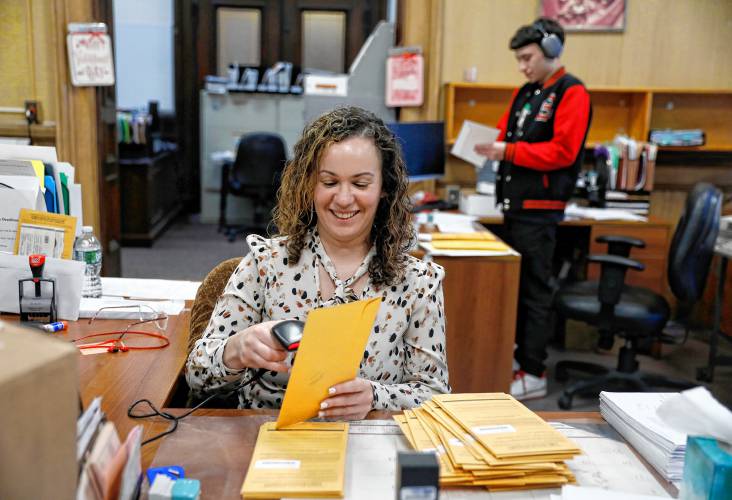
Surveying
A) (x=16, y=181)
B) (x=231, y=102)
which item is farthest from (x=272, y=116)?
(x=16, y=181)

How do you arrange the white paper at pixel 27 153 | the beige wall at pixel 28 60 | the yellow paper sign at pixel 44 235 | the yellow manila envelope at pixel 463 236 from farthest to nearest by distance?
1. the beige wall at pixel 28 60
2. the yellow manila envelope at pixel 463 236
3. the white paper at pixel 27 153
4. the yellow paper sign at pixel 44 235

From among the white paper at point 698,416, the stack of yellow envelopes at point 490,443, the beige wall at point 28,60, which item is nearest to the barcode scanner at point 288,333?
the stack of yellow envelopes at point 490,443

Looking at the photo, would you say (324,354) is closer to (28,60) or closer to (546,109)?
(546,109)

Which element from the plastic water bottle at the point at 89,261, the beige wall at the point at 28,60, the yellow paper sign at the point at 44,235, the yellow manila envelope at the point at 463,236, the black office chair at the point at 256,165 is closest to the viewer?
the yellow paper sign at the point at 44,235

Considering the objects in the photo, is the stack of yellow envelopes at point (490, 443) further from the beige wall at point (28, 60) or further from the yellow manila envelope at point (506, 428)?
the beige wall at point (28, 60)

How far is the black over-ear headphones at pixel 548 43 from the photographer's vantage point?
3223 mm

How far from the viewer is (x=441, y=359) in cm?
153

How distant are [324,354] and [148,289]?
4.19 ft

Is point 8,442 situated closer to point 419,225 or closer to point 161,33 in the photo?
point 419,225

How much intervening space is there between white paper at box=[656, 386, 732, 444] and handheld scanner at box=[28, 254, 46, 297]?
4.85 feet

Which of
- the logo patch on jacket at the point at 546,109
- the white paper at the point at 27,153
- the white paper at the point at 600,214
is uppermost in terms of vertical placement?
the logo patch on jacket at the point at 546,109

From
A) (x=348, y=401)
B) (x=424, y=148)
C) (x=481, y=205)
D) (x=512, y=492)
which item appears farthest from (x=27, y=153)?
(x=481, y=205)

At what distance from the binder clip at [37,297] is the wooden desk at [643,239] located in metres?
2.47

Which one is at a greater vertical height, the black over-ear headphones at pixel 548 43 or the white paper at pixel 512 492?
the black over-ear headphones at pixel 548 43
